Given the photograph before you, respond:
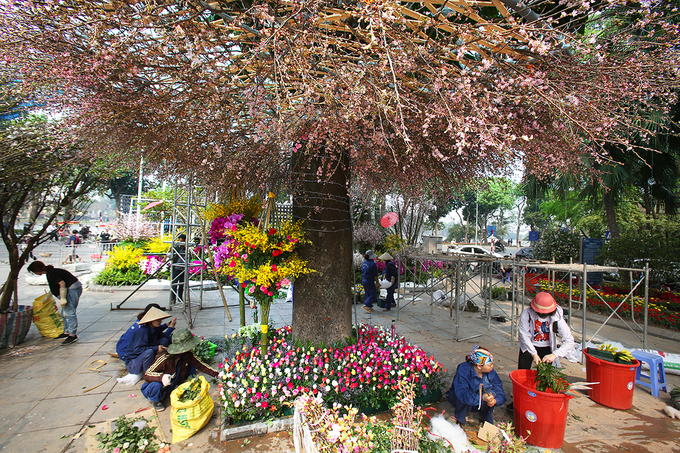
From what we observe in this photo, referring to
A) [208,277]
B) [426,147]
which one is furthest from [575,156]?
[208,277]

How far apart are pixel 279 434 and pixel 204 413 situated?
853 millimetres

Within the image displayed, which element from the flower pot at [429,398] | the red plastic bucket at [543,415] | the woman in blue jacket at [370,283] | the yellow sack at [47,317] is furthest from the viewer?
the woman in blue jacket at [370,283]

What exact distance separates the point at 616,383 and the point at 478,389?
2.15 meters

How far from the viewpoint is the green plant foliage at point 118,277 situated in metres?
11.4

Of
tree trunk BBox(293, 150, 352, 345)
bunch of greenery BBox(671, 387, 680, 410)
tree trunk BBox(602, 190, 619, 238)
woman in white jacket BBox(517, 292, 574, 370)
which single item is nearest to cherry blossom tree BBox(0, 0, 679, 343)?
tree trunk BBox(293, 150, 352, 345)

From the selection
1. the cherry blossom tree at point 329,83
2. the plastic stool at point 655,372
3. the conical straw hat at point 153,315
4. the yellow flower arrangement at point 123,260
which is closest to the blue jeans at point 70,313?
the conical straw hat at point 153,315

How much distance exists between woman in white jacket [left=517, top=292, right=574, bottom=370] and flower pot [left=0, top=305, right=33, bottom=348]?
815 centimetres

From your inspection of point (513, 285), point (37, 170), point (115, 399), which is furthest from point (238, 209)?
point (513, 285)

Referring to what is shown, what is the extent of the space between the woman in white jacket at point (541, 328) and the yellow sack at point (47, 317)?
798 centimetres

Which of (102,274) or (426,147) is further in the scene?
(102,274)

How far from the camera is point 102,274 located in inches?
454

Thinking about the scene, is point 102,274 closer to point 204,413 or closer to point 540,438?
point 204,413

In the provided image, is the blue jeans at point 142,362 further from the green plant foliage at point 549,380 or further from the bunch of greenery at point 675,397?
the bunch of greenery at point 675,397

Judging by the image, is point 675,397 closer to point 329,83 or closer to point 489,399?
point 489,399
